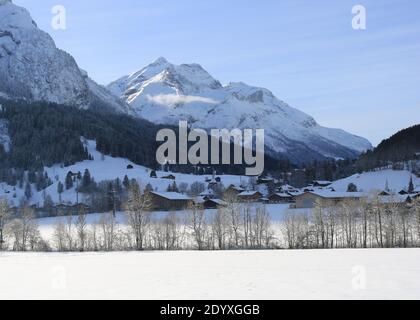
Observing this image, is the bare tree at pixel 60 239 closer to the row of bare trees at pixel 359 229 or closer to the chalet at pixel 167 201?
the row of bare trees at pixel 359 229

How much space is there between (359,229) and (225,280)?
195 feet

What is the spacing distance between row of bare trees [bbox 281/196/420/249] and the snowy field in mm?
28130

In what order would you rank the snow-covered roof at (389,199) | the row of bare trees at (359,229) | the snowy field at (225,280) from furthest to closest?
1. the snow-covered roof at (389,199)
2. the row of bare trees at (359,229)
3. the snowy field at (225,280)

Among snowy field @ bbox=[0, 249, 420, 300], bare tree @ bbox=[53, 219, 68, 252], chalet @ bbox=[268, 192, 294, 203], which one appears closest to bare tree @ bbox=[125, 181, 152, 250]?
bare tree @ bbox=[53, 219, 68, 252]

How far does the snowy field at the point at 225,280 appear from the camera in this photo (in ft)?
103

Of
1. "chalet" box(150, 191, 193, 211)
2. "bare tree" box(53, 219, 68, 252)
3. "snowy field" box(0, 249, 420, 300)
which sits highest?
"chalet" box(150, 191, 193, 211)

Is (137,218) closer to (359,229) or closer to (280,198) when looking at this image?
(359,229)

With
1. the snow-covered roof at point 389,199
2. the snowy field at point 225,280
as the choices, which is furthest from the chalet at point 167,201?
the snowy field at point 225,280

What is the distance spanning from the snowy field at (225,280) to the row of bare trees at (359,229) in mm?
28130

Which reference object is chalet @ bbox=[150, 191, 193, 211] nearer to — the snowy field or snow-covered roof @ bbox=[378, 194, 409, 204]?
snow-covered roof @ bbox=[378, 194, 409, 204]

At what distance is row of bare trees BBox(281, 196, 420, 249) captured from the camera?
8225cm

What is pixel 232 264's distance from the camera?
52844 mm
